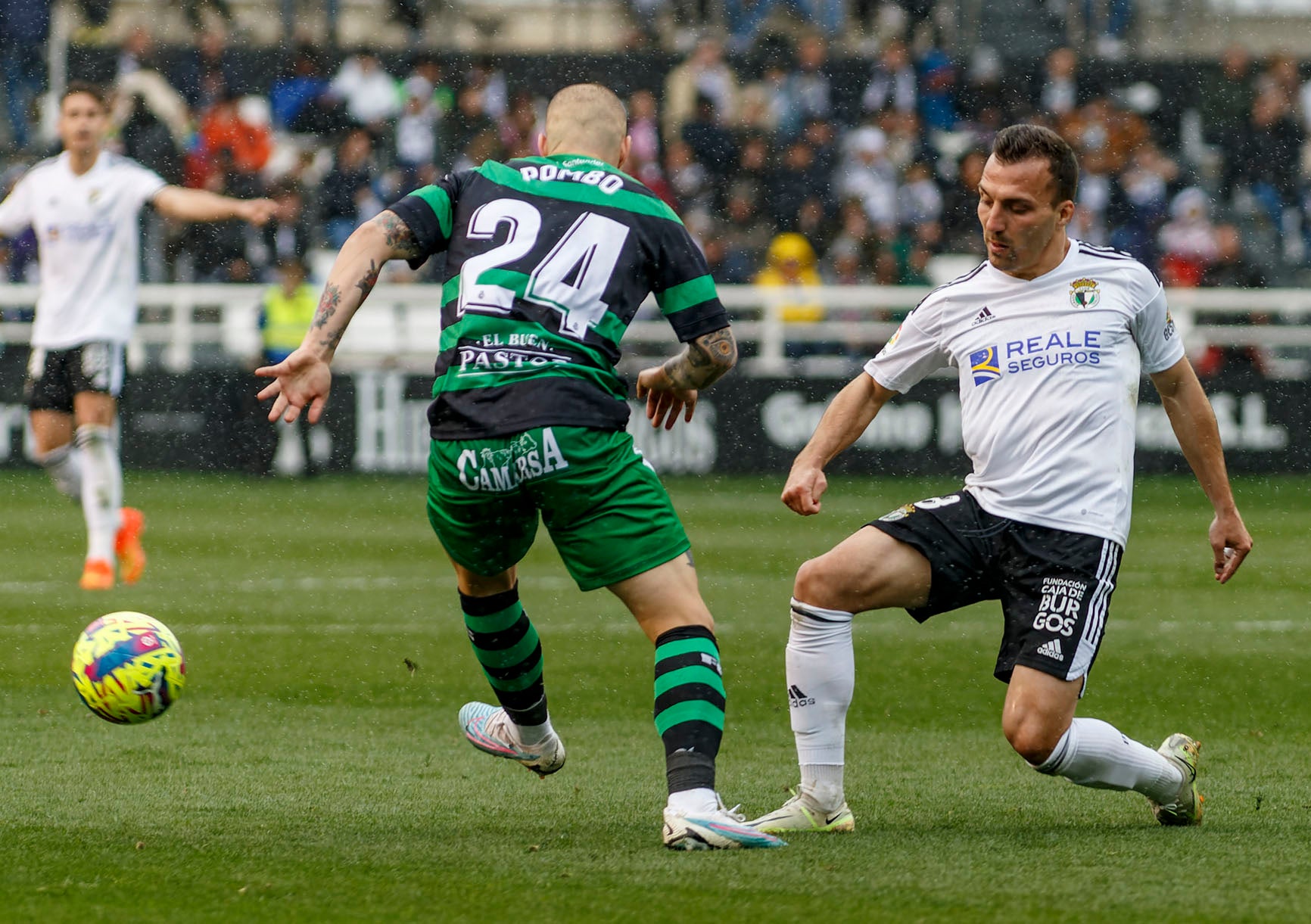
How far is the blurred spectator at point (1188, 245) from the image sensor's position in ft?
66.7

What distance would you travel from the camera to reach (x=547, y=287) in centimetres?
464

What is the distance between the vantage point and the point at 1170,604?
10125mm

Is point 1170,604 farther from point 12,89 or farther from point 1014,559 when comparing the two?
point 12,89

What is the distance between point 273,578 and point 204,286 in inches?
341

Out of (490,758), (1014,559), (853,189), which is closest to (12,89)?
(853,189)

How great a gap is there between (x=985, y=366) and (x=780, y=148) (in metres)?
16.5

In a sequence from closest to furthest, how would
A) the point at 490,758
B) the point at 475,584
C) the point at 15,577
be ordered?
the point at 475,584 → the point at 490,758 → the point at 15,577

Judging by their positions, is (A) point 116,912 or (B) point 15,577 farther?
(B) point 15,577

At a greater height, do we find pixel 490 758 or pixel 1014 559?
pixel 1014 559

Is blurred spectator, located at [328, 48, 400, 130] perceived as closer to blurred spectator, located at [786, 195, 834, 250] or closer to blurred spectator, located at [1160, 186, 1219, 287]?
blurred spectator, located at [786, 195, 834, 250]

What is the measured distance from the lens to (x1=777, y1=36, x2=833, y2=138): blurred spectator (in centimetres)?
2167

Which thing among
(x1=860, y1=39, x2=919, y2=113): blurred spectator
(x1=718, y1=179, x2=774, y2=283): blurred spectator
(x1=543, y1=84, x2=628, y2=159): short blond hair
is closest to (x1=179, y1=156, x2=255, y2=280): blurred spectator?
(x1=718, y1=179, x2=774, y2=283): blurred spectator

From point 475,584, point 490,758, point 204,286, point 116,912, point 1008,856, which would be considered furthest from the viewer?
point 204,286

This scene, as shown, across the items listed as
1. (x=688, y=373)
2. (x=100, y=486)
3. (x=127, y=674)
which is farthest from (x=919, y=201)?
(x=127, y=674)
